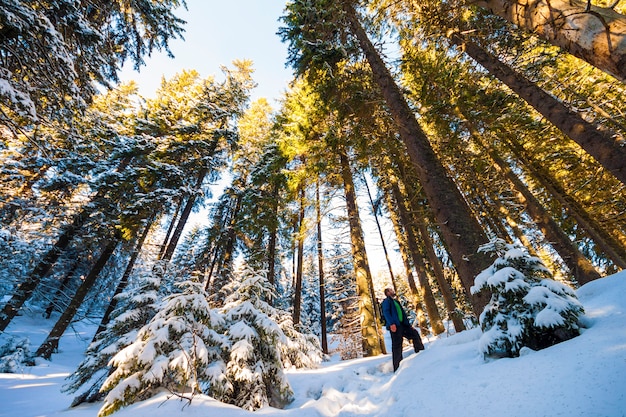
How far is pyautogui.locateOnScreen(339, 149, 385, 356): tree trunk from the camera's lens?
8070 mm

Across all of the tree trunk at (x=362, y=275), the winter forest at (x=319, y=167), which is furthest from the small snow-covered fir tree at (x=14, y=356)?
the tree trunk at (x=362, y=275)

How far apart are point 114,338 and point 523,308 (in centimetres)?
877

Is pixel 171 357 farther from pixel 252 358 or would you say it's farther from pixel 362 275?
pixel 362 275

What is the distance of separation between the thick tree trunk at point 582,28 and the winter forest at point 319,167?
0.05 feet

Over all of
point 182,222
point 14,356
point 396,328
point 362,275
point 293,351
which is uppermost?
point 182,222

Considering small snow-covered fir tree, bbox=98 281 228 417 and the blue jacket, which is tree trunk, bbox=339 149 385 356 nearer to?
the blue jacket

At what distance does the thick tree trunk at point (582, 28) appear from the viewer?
7.52 ft

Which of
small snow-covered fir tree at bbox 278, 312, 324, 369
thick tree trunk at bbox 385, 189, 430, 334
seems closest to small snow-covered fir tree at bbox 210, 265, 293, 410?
small snow-covered fir tree at bbox 278, 312, 324, 369

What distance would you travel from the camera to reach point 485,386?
2.49 metres

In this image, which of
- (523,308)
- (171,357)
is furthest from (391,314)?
(171,357)

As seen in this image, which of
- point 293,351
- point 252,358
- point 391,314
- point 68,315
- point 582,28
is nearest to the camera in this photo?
point 582,28

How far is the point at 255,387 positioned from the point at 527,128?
41.0ft

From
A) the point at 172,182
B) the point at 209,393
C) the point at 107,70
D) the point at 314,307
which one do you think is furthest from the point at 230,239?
the point at 314,307

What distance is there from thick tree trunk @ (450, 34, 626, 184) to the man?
4.57 metres
